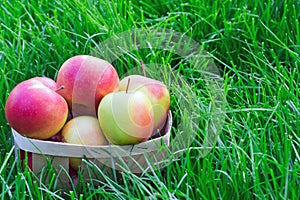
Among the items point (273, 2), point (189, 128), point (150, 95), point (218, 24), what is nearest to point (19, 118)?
point (150, 95)

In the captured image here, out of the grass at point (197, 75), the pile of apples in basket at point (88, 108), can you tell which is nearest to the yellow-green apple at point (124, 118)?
the pile of apples in basket at point (88, 108)

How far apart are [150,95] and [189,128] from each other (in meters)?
0.16

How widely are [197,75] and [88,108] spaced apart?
0.60m

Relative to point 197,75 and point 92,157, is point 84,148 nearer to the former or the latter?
point 92,157

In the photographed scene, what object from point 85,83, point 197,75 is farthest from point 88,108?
point 197,75

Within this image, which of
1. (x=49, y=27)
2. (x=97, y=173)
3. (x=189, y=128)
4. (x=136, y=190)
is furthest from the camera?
(x=49, y=27)

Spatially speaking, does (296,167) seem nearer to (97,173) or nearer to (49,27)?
(97,173)

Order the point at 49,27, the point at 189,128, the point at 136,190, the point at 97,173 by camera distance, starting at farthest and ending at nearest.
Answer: the point at 49,27 < the point at 189,128 < the point at 97,173 < the point at 136,190

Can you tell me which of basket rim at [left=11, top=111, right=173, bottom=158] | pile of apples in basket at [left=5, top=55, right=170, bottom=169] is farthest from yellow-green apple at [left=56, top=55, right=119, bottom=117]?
basket rim at [left=11, top=111, right=173, bottom=158]

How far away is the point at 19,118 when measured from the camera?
168 cm

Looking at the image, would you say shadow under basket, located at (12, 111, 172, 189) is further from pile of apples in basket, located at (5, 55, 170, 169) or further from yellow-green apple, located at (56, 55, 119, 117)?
yellow-green apple, located at (56, 55, 119, 117)

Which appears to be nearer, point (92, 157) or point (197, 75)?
point (92, 157)

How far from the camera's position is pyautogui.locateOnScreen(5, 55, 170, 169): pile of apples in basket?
1.68 m

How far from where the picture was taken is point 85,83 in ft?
5.77
